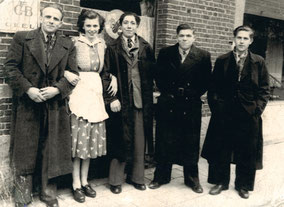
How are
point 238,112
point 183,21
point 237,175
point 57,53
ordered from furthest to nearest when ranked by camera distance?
point 183,21 → point 237,175 → point 238,112 → point 57,53

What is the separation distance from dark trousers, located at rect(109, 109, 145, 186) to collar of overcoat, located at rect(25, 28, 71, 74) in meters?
1.19

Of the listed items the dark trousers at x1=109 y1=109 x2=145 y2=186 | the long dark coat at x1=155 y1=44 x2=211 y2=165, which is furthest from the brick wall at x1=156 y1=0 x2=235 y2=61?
the dark trousers at x1=109 y1=109 x2=145 y2=186

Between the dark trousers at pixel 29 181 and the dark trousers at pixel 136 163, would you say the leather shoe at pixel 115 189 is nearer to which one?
the dark trousers at pixel 136 163

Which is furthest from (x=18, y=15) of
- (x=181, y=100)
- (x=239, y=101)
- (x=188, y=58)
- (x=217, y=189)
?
(x=217, y=189)

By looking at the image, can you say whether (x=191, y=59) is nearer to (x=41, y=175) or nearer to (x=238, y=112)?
(x=238, y=112)

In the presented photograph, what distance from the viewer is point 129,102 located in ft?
13.1

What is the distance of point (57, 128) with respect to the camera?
11.4 ft

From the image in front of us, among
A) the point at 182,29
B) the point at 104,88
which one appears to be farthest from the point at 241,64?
the point at 104,88

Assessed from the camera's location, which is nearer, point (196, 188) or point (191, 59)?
point (191, 59)

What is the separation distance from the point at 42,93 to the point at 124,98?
1.04m

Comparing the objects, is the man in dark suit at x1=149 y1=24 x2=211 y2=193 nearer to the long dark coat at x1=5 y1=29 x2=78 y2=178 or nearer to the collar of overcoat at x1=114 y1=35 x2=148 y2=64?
the collar of overcoat at x1=114 y1=35 x2=148 y2=64

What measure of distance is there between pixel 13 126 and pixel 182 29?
7.51ft

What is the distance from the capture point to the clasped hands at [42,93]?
3.29 metres

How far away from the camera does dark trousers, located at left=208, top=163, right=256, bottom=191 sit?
4125mm
